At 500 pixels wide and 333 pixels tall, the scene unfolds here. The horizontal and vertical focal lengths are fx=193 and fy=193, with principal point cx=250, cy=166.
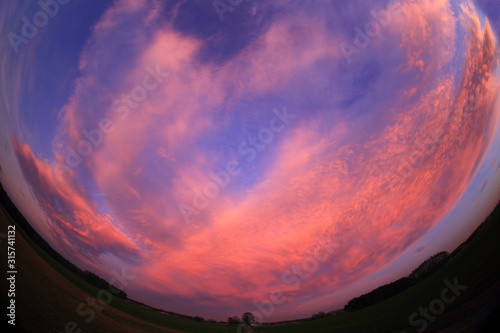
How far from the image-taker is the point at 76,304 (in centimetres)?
471

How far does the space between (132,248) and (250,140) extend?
409 centimetres

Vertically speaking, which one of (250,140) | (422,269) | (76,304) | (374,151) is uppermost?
(250,140)

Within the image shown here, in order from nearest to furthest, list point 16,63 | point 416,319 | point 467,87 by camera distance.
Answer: point 416,319, point 16,63, point 467,87

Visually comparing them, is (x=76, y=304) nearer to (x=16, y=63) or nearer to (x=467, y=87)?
(x=16, y=63)

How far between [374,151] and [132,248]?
682 cm

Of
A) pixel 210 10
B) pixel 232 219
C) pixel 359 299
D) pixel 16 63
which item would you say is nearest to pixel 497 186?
pixel 359 299

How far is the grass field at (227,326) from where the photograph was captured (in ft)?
13.2

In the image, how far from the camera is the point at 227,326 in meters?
5.38

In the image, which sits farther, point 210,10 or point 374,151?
point 374,151

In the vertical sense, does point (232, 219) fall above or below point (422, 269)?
above

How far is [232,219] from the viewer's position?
5.07m

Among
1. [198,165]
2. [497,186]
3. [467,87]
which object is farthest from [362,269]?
[467,87]

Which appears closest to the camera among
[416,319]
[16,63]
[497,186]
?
[416,319]

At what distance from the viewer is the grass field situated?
402 centimetres
